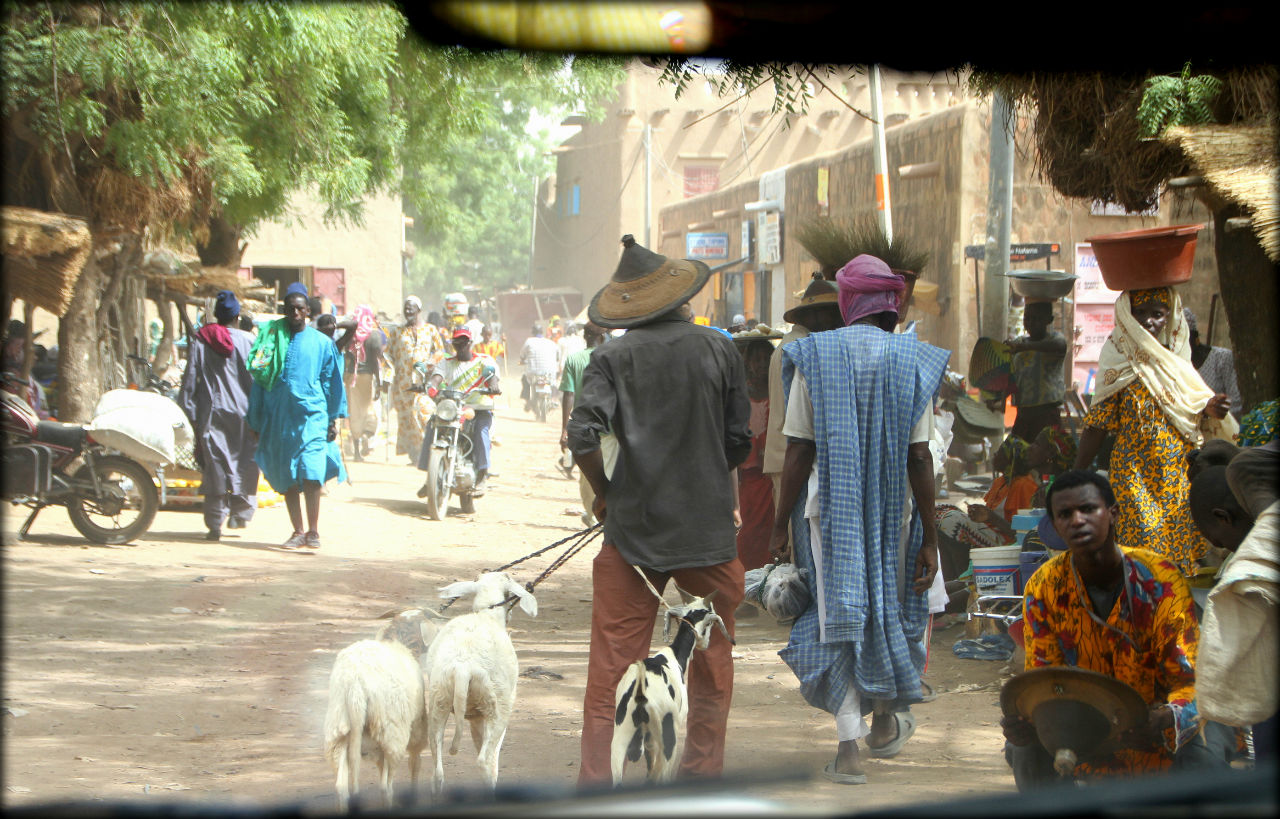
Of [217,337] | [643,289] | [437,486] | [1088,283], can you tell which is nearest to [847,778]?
[643,289]

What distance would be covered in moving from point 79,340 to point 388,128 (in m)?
4.64

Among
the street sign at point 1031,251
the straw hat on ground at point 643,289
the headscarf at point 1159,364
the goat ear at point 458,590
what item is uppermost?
the street sign at point 1031,251

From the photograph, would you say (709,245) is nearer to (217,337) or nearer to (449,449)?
(449,449)

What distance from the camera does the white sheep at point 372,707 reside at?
12.6 feet

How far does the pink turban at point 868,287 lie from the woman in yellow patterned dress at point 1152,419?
151 centimetres

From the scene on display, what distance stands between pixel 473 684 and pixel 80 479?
6.82 meters

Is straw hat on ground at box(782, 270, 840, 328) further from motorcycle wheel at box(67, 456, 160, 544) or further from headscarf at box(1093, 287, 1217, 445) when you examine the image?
motorcycle wheel at box(67, 456, 160, 544)

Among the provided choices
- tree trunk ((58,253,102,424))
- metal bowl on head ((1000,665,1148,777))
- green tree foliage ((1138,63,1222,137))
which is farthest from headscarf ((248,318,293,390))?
metal bowl on head ((1000,665,1148,777))

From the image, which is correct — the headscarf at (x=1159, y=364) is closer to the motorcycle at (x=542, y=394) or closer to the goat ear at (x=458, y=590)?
the goat ear at (x=458, y=590)

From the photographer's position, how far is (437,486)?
11.7 meters

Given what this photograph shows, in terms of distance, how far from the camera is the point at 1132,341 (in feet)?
18.6

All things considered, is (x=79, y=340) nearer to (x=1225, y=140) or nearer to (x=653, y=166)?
(x=1225, y=140)

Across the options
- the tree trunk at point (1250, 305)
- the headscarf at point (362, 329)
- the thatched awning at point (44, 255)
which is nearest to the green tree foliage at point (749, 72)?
the tree trunk at point (1250, 305)

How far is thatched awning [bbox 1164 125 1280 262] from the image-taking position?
480cm
